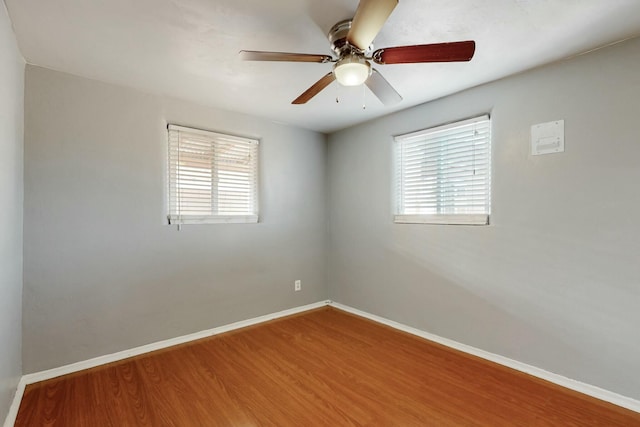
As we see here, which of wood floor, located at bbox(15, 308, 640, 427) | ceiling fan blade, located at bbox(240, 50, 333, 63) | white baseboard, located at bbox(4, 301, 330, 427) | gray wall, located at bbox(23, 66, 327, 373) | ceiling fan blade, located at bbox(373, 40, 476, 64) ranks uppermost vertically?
ceiling fan blade, located at bbox(240, 50, 333, 63)

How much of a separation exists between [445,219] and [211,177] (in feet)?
7.78

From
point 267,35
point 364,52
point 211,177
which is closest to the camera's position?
point 364,52

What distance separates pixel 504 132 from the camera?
247cm

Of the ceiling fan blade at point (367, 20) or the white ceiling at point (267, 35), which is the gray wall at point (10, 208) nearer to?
the white ceiling at point (267, 35)

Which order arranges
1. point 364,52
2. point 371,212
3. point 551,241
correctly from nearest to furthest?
point 364,52 → point 551,241 → point 371,212

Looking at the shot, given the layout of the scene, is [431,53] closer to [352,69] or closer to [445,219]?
[352,69]

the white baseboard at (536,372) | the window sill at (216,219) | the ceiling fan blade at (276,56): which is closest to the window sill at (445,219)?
the white baseboard at (536,372)

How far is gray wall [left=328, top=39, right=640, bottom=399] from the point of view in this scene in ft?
6.34

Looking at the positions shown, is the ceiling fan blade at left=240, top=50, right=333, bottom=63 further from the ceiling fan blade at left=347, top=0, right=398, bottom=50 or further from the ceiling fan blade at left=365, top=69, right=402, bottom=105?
the ceiling fan blade at left=365, top=69, right=402, bottom=105

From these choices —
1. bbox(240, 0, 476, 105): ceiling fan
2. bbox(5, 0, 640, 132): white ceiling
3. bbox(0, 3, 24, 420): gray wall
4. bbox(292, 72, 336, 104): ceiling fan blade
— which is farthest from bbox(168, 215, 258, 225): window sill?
bbox(240, 0, 476, 105): ceiling fan

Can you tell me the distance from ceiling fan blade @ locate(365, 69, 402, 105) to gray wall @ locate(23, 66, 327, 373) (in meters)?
1.77

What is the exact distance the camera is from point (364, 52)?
67.0 inches

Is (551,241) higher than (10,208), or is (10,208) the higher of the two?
(10,208)

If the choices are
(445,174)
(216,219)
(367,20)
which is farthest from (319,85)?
(216,219)
